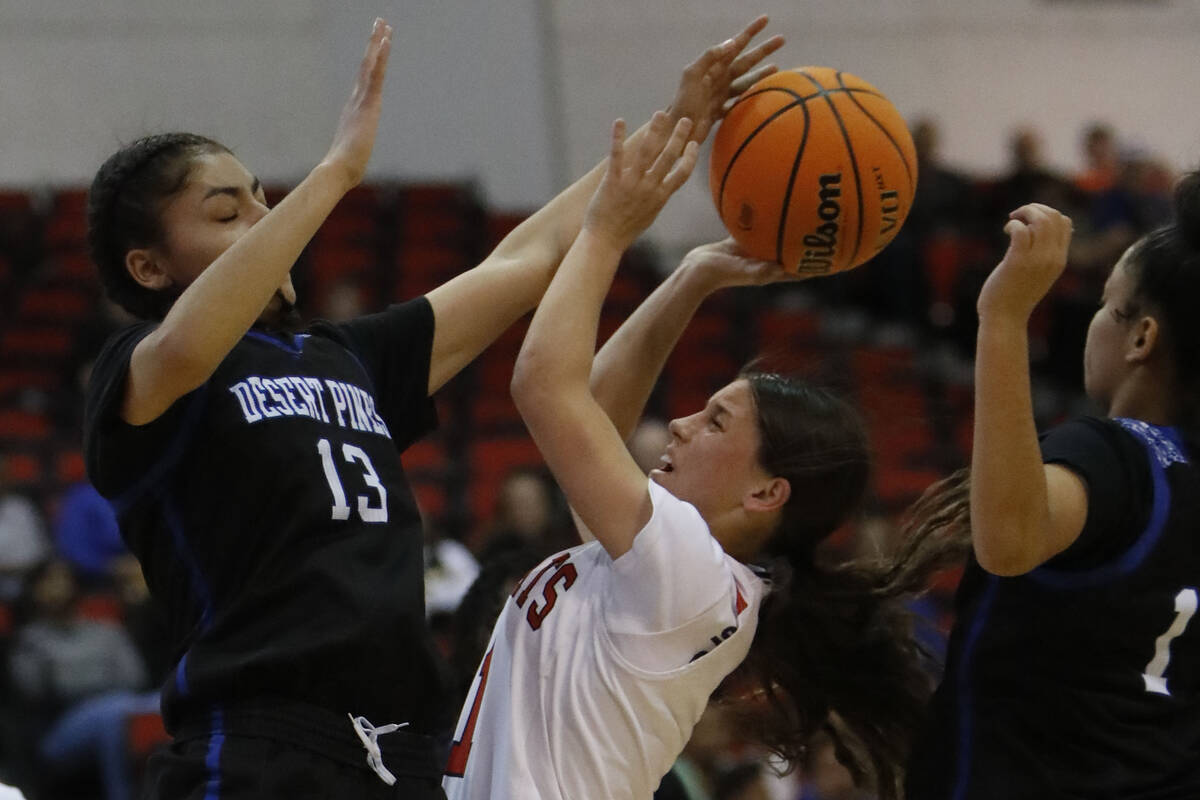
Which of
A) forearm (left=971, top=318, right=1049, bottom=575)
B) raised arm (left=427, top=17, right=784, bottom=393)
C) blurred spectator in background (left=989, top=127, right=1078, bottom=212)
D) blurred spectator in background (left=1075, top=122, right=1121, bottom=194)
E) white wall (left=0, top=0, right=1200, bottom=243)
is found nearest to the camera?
forearm (left=971, top=318, right=1049, bottom=575)

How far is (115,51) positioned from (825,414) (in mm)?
10653

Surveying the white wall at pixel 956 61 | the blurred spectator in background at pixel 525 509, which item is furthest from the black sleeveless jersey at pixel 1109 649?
the white wall at pixel 956 61

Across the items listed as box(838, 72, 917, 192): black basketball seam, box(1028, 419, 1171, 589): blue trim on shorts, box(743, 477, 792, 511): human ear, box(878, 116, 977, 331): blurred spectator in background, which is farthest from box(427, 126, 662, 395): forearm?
box(878, 116, 977, 331): blurred spectator in background

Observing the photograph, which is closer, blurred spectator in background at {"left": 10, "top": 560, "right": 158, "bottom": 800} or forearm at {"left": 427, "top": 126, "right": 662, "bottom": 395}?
forearm at {"left": 427, "top": 126, "right": 662, "bottom": 395}

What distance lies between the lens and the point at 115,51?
41.0 feet

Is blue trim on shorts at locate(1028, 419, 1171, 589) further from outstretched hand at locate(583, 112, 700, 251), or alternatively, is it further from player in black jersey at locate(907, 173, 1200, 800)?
outstretched hand at locate(583, 112, 700, 251)

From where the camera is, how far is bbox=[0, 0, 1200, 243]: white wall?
1240 cm

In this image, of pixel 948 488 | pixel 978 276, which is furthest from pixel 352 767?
pixel 978 276

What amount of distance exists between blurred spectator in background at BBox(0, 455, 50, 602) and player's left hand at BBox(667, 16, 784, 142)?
19.5ft

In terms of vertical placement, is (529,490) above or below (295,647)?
below

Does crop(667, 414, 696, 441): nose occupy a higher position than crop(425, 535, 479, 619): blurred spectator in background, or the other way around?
crop(667, 414, 696, 441): nose

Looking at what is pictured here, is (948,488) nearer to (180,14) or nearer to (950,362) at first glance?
(950,362)

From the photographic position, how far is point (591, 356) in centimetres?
277

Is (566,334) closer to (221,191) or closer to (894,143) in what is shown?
(221,191)
